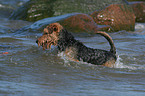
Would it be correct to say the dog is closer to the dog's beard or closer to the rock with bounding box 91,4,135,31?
the dog's beard

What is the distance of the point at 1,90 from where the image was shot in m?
4.25

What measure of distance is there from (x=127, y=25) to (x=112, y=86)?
8.29m

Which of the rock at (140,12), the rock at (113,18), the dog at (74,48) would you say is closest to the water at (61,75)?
the dog at (74,48)

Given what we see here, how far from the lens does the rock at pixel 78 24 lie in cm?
1062

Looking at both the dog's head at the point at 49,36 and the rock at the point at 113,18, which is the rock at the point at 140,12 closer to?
the rock at the point at 113,18

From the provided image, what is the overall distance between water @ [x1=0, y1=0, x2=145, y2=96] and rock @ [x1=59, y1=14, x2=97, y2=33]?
293 cm

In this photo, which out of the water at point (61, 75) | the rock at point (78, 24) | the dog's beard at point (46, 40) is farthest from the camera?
the rock at point (78, 24)

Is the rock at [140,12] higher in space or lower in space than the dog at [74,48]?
higher

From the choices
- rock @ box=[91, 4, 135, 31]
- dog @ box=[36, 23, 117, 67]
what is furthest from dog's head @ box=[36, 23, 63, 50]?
rock @ box=[91, 4, 135, 31]

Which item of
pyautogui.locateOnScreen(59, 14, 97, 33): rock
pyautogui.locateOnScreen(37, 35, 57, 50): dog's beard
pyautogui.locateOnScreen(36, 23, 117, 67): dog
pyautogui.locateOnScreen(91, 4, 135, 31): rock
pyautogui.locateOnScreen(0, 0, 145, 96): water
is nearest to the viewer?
pyautogui.locateOnScreen(0, 0, 145, 96): water

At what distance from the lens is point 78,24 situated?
35.3 ft

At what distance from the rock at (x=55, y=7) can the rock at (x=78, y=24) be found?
10.7 ft

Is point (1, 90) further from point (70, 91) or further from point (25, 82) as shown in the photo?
point (70, 91)

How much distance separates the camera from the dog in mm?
5980
